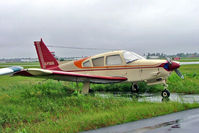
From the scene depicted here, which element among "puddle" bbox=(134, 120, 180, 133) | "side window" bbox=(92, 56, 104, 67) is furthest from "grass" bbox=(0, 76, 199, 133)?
"side window" bbox=(92, 56, 104, 67)

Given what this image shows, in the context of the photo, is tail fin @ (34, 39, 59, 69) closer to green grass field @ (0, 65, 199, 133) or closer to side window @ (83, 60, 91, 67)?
side window @ (83, 60, 91, 67)

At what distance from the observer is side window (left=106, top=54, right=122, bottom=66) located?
12.0 m

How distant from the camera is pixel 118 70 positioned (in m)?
12.0

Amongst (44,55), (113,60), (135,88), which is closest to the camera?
(113,60)

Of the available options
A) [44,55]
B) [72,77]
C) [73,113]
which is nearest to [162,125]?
[73,113]

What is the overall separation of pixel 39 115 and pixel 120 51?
5.92m

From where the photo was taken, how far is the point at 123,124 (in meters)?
6.16

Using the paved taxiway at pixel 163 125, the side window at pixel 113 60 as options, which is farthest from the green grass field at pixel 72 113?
the side window at pixel 113 60

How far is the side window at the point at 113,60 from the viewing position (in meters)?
12.0

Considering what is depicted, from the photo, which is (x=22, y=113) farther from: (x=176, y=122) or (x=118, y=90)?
(x=118, y=90)

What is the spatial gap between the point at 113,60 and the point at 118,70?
567 millimetres

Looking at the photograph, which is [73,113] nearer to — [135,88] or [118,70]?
[118,70]

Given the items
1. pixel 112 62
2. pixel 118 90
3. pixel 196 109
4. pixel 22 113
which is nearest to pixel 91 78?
pixel 112 62

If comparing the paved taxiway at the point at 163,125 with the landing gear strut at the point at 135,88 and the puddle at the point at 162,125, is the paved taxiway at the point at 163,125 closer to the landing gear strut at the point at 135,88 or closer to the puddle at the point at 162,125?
the puddle at the point at 162,125
